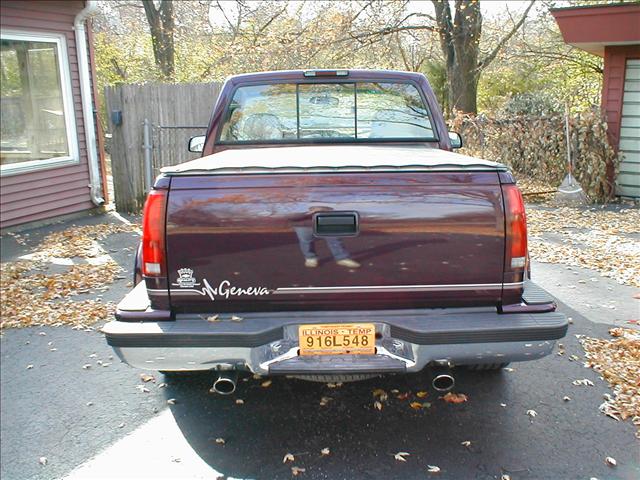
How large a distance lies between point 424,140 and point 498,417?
214 centimetres

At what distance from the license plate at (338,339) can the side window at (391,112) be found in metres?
2.16

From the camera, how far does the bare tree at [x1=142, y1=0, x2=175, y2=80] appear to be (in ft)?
63.2

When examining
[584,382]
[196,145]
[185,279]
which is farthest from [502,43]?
[185,279]

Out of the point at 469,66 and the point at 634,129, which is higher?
the point at 469,66

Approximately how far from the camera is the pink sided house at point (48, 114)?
28.1 ft

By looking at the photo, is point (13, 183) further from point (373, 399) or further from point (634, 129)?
point (634, 129)

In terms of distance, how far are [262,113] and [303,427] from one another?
2.53 m

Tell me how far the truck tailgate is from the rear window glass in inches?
74.0

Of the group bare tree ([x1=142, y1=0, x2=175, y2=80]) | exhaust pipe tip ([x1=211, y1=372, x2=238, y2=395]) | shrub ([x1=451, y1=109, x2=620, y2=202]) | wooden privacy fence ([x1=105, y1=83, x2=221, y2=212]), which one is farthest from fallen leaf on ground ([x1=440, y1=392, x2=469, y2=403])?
bare tree ([x1=142, y1=0, x2=175, y2=80])

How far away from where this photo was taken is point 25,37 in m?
8.53

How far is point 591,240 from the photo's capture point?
7422mm

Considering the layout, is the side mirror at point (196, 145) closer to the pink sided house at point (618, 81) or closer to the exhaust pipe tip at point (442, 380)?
the exhaust pipe tip at point (442, 380)

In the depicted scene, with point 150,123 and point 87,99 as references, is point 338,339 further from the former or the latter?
point 87,99

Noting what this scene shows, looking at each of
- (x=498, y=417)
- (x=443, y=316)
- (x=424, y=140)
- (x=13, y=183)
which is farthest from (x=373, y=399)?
(x=13, y=183)
